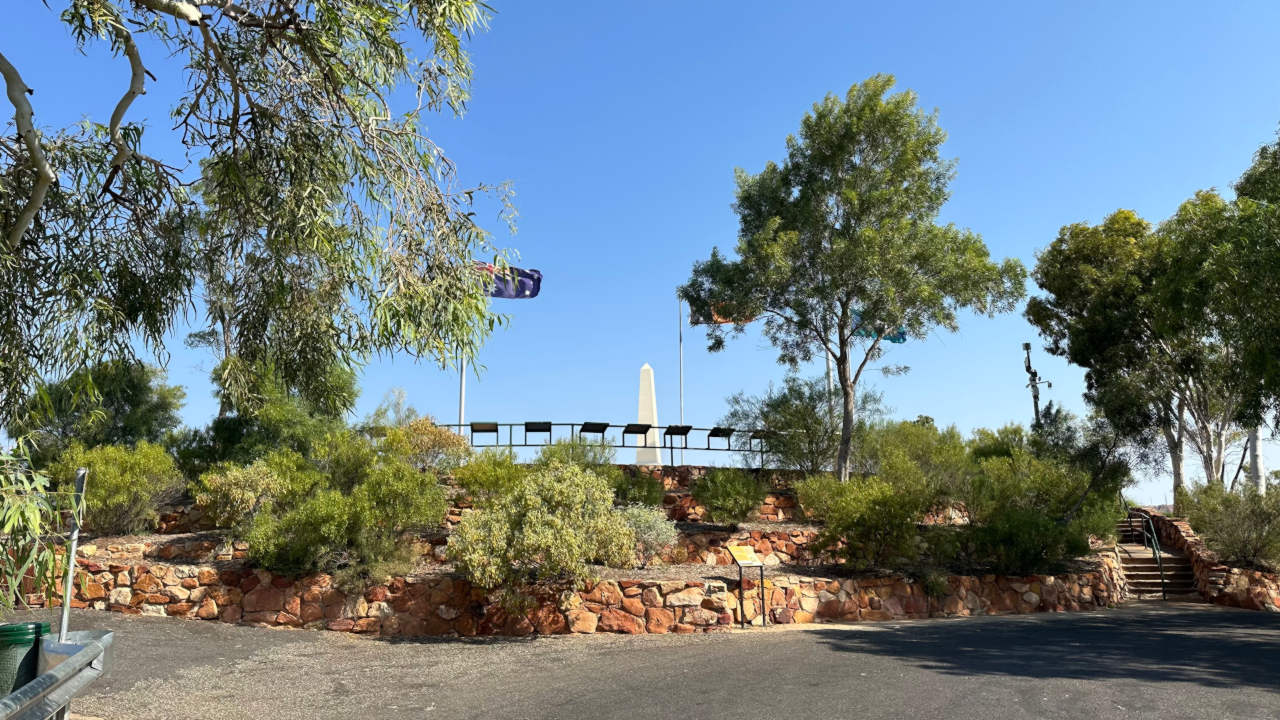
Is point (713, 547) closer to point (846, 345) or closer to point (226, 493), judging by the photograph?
point (846, 345)

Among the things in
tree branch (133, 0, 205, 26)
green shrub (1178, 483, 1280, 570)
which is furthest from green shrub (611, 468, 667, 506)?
tree branch (133, 0, 205, 26)

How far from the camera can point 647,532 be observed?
40.3ft

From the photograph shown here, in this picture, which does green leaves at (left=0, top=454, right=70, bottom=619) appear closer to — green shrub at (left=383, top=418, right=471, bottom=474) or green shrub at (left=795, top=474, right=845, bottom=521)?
green shrub at (left=795, top=474, right=845, bottom=521)

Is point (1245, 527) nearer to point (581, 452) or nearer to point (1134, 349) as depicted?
point (1134, 349)

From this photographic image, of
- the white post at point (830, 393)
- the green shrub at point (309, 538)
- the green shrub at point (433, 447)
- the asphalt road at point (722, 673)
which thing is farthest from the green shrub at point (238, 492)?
the white post at point (830, 393)

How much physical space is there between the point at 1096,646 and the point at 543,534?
6.35m

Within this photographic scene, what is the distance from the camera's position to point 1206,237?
12.5 m

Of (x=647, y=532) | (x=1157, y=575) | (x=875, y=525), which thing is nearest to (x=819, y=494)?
(x=875, y=525)

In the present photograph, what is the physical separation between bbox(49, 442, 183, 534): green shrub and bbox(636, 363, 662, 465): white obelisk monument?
45.1 feet

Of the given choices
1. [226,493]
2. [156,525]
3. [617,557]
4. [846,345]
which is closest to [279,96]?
[617,557]

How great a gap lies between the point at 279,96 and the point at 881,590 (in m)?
10.2

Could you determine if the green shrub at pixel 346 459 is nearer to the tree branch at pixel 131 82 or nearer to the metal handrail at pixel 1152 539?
the tree branch at pixel 131 82

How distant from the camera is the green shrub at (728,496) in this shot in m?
15.6

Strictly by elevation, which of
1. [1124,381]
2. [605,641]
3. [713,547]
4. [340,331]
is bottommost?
[605,641]
